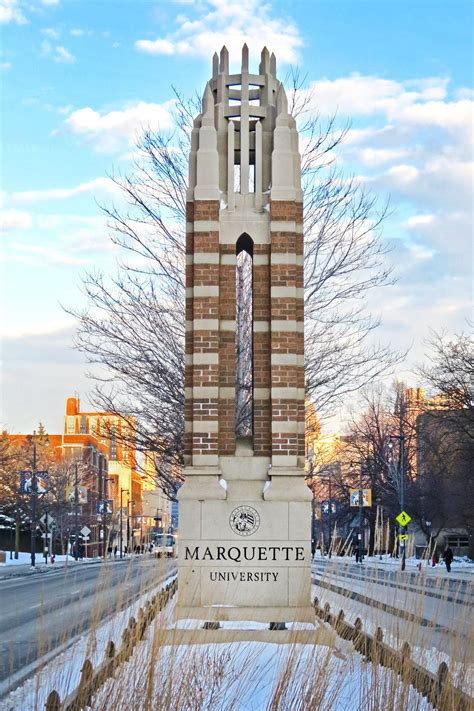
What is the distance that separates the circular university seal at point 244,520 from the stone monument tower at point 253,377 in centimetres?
1

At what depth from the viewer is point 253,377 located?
15.6m

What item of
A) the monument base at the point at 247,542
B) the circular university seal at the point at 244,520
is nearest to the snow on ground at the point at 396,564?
the monument base at the point at 247,542

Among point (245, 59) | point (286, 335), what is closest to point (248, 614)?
point (286, 335)

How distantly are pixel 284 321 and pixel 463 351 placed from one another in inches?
1317

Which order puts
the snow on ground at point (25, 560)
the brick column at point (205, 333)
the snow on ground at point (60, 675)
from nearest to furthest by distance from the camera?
1. the snow on ground at point (60, 675)
2. the brick column at point (205, 333)
3. the snow on ground at point (25, 560)

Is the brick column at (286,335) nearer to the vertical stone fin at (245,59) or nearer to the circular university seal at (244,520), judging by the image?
the circular university seal at (244,520)

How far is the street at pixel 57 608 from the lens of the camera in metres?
7.81

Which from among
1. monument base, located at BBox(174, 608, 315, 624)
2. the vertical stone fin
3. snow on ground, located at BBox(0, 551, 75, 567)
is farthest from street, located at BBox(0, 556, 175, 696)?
snow on ground, located at BBox(0, 551, 75, 567)

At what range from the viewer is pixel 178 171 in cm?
2691

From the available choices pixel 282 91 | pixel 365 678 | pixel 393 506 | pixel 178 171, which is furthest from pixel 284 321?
pixel 393 506

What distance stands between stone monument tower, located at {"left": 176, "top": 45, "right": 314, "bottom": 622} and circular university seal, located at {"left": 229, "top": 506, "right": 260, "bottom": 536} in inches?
0.6

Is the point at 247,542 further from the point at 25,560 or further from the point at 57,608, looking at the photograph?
the point at 25,560

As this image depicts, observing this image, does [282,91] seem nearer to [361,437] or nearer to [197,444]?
[197,444]

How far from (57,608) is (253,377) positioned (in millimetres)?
5256
